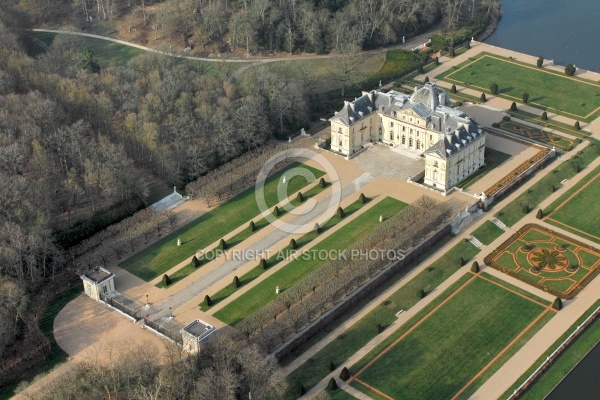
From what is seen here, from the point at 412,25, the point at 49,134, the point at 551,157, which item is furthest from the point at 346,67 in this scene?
the point at 49,134

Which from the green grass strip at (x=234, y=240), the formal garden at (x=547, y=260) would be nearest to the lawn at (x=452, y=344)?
the formal garden at (x=547, y=260)

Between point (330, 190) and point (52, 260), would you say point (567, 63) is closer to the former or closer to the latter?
point (330, 190)

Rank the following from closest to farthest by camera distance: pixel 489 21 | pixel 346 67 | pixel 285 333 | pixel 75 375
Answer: pixel 75 375 < pixel 285 333 < pixel 346 67 < pixel 489 21

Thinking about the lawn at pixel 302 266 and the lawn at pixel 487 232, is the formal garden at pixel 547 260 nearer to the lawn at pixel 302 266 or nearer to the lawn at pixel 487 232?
the lawn at pixel 487 232

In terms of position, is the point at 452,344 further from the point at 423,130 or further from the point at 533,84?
the point at 533,84

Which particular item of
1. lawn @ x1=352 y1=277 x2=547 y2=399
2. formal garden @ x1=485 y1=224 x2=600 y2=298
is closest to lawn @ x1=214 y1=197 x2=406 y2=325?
lawn @ x1=352 y1=277 x2=547 y2=399

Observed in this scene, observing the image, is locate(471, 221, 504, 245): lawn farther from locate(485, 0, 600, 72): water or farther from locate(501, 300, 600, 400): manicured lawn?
locate(485, 0, 600, 72): water

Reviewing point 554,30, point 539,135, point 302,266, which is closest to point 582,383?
point 302,266
